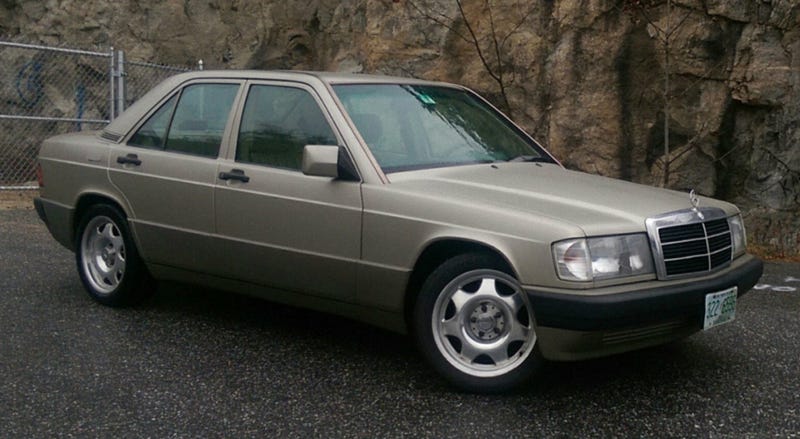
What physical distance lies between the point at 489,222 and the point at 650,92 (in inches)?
267

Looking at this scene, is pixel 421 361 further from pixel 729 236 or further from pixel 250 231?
pixel 729 236

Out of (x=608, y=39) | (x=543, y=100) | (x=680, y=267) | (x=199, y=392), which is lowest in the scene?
(x=199, y=392)

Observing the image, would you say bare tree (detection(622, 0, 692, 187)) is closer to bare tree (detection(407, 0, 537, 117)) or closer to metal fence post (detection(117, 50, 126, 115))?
bare tree (detection(407, 0, 537, 117))

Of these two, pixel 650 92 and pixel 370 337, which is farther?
pixel 650 92

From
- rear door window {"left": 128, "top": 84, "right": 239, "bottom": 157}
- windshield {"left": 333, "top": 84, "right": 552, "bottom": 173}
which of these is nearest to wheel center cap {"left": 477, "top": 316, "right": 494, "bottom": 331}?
windshield {"left": 333, "top": 84, "right": 552, "bottom": 173}

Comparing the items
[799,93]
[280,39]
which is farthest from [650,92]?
Result: [280,39]

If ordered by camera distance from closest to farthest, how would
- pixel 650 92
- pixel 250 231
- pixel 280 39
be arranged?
pixel 250 231 → pixel 650 92 → pixel 280 39

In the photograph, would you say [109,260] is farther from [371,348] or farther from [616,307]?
[616,307]

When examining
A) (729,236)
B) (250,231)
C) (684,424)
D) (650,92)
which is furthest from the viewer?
(650,92)

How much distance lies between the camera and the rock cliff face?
9961mm

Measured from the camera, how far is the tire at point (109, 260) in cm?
598

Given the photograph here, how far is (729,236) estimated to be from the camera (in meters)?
4.74

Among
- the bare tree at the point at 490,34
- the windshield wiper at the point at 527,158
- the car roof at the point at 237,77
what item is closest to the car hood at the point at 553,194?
the windshield wiper at the point at 527,158

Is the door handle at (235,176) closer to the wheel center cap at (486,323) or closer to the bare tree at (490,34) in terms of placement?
the wheel center cap at (486,323)
